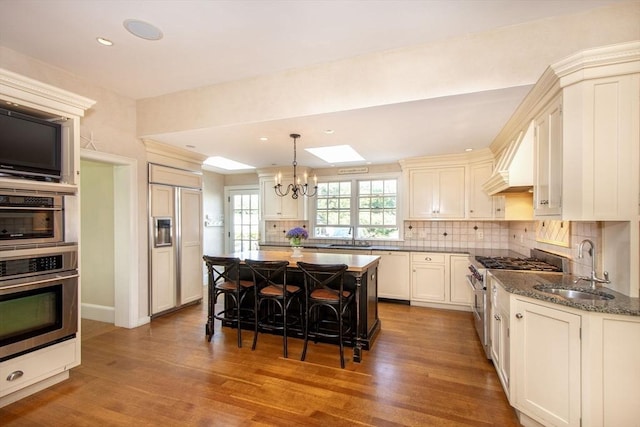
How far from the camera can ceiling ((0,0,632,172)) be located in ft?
6.86

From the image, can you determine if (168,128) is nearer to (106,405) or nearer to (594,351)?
(106,405)

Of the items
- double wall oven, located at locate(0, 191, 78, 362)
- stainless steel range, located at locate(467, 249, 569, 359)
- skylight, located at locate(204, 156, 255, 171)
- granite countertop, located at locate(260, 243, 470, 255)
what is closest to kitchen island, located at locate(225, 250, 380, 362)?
stainless steel range, located at locate(467, 249, 569, 359)

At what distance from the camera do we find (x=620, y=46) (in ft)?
5.79

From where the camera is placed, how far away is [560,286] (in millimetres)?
2154

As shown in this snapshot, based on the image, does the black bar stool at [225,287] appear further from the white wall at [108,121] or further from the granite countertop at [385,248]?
the granite countertop at [385,248]

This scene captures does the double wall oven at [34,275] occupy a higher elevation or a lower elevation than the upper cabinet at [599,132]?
lower

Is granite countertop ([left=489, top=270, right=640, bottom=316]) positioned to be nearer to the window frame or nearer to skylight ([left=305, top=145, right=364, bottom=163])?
skylight ([left=305, top=145, right=364, bottom=163])

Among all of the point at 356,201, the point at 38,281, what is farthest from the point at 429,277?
the point at 38,281

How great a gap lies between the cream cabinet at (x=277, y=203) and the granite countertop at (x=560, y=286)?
376cm

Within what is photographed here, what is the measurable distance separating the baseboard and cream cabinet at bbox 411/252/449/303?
434 centimetres

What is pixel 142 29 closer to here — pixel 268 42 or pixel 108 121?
pixel 268 42

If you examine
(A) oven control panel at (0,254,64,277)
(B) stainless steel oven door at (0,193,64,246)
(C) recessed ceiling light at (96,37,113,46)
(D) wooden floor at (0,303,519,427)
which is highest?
(C) recessed ceiling light at (96,37,113,46)

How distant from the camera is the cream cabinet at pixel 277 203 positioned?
5879 mm

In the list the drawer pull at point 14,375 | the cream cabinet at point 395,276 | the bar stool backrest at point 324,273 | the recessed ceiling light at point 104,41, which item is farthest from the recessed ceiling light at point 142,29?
the cream cabinet at point 395,276
